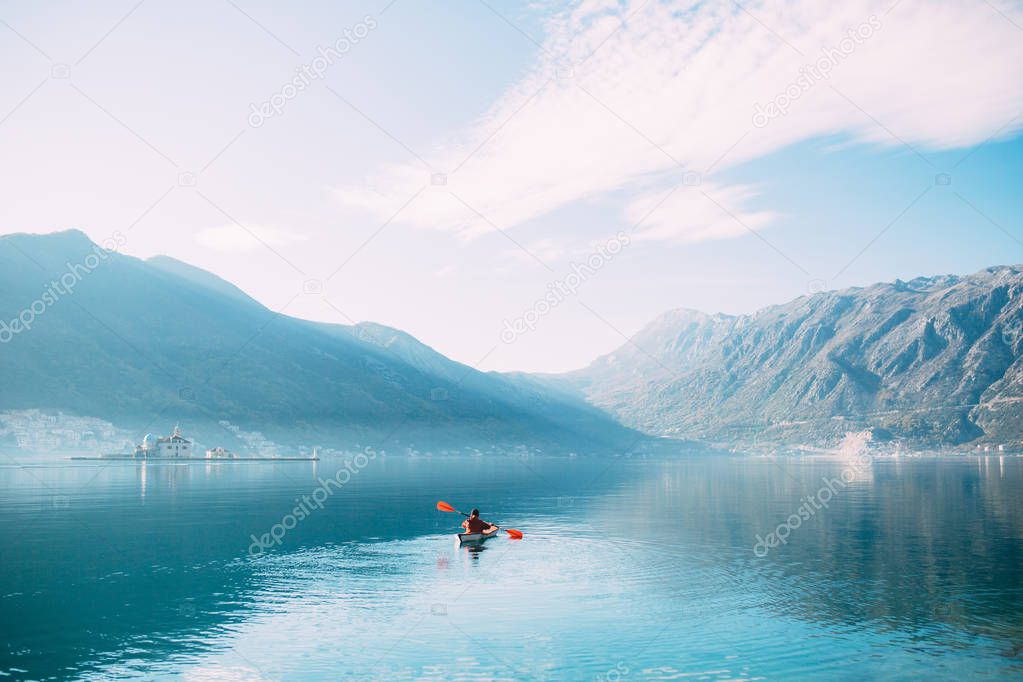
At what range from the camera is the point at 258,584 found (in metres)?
54.0

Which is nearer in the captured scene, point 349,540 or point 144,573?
point 144,573

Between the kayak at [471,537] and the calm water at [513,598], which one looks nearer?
the calm water at [513,598]

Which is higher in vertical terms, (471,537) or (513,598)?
(513,598)

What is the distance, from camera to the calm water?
117 ft

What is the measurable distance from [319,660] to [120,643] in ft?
37.6

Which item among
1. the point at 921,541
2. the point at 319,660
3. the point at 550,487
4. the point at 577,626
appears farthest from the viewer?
the point at 550,487

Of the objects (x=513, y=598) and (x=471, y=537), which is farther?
(x=471, y=537)

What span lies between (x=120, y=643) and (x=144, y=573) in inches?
822

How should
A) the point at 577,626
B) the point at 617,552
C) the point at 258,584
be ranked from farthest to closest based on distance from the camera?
the point at 617,552 → the point at 258,584 → the point at 577,626

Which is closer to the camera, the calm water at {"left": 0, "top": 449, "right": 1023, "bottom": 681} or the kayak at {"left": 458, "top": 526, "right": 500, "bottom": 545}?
the calm water at {"left": 0, "top": 449, "right": 1023, "bottom": 681}

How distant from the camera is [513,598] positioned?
4941 cm

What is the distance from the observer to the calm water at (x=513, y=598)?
3566 centimetres

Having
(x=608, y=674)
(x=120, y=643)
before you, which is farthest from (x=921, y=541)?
(x=120, y=643)

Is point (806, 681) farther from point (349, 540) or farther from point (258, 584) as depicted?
point (349, 540)
